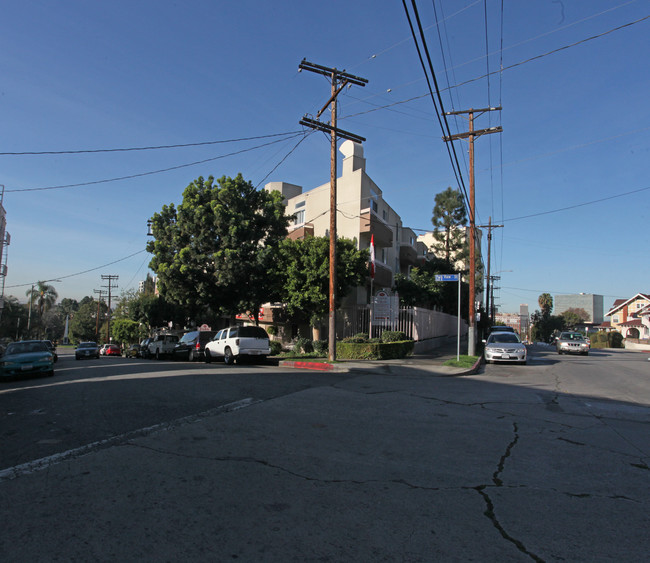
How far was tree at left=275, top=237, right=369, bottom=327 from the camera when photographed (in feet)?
73.2

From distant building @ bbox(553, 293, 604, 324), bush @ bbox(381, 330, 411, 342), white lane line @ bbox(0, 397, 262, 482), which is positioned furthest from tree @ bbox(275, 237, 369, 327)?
distant building @ bbox(553, 293, 604, 324)

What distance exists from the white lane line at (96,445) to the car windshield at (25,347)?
12.1m

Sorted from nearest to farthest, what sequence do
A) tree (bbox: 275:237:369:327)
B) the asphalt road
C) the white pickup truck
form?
the asphalt road → tree (bbox: 275:237:369:327) → the white pickup truck

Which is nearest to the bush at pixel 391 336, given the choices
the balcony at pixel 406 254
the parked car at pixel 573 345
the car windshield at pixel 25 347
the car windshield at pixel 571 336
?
the car windshield at pixel 25 347

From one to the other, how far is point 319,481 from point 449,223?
1797 inches

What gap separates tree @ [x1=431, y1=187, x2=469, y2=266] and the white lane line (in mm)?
41493

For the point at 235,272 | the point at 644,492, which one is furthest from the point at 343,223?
the point at 644,492

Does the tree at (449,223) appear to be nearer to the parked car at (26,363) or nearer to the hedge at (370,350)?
the hedge at (370,350)

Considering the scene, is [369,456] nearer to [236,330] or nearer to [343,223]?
[236,330]

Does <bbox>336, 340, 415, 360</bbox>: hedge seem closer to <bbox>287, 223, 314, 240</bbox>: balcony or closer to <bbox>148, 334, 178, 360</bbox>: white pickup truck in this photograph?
<bbox>287, 223, 314, 240</bbox>: balcony

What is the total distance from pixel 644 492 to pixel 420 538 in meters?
2.72

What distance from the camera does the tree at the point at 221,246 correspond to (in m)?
24.2

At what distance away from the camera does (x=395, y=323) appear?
21.9 meters

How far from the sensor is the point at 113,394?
32.4ft
